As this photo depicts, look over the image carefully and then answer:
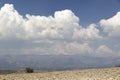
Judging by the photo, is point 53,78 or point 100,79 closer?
point 100,79

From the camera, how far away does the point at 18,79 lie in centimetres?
4319

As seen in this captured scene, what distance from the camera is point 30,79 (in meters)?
43.1

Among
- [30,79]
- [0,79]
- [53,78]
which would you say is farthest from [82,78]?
[0,79]

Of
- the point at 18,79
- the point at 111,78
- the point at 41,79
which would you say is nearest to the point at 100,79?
the point at 111,78

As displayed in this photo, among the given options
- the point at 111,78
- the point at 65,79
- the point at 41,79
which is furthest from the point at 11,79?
the point at 111,78

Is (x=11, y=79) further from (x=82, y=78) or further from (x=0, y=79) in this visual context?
(x=82, y=78)

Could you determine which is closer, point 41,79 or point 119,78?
point 119,78

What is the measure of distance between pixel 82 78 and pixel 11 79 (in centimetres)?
902

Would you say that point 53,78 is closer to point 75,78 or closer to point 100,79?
point 75,78

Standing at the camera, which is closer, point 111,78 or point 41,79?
point 111,78

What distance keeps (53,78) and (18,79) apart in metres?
4.41

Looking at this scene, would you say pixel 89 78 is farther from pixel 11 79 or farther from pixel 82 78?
pixel 11 79

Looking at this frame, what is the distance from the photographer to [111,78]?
39.4 metres

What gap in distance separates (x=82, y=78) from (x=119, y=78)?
4965mm
